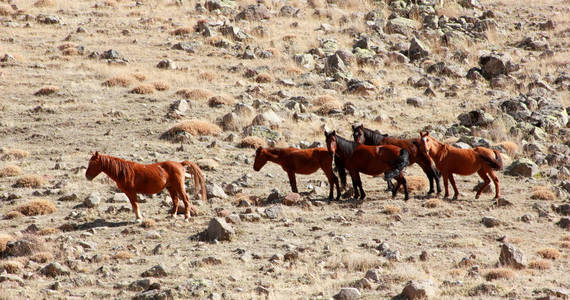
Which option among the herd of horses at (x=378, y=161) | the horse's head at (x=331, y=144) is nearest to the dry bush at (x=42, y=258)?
the herd of horses at (x=378, y=161)

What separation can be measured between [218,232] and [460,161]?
714cm

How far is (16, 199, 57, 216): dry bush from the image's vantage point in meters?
15.9

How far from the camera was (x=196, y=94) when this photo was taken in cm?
2723

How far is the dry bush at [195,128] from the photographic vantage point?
75.3 ft

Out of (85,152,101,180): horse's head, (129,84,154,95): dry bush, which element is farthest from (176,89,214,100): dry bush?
(85,152,101,180): horse's head

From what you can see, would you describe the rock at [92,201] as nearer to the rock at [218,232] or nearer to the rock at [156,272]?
the rock at [218,232]

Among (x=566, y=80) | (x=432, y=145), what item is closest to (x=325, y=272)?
(x=432, y=145)

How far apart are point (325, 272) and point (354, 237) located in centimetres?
227

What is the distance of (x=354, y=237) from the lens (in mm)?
14383

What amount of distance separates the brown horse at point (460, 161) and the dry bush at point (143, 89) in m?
13.8

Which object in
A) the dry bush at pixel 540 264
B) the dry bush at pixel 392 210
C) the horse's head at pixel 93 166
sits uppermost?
the horse's head at pixel 93 166

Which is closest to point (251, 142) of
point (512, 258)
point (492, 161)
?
point (492, 161)

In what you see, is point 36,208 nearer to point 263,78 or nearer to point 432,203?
point 432,203

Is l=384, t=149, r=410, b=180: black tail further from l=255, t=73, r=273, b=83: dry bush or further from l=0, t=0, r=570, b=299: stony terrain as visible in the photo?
l=255, t=73, r=273, b=83: dry bush
